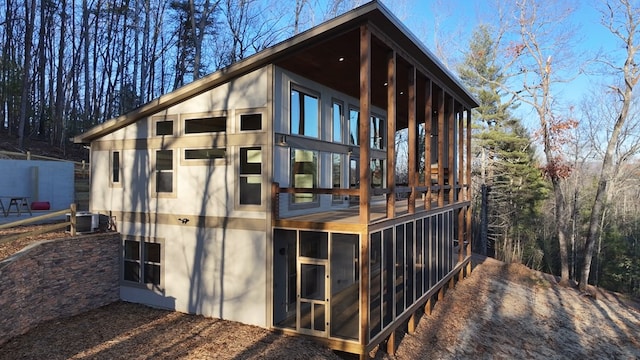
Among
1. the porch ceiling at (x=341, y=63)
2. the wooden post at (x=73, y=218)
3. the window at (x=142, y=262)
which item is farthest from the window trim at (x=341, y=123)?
the wooden post at (x=73, y=218)

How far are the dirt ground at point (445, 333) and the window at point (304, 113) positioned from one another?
4426 millimetres

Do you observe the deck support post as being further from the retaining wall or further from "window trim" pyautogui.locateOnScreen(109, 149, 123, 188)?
the retaining wall

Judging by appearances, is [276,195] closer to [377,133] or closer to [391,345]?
[391,345]

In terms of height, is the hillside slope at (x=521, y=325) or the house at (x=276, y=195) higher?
the house at (x=276, y=195)

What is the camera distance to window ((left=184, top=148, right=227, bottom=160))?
853 cm

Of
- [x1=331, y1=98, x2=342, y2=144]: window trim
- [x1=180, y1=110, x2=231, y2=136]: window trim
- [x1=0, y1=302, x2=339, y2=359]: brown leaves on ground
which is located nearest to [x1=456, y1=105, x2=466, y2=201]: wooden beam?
[x1=331, y1=98, x2=342, y2=144]: window trim

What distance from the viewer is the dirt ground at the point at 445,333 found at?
22.5 feet

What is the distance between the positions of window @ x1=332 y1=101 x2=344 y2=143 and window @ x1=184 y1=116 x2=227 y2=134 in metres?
3.23

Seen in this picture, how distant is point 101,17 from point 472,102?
2550cm

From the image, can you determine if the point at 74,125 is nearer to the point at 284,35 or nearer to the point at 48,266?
the point at 284,35

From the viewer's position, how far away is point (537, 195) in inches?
984

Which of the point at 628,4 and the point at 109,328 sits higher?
the point at 628,4

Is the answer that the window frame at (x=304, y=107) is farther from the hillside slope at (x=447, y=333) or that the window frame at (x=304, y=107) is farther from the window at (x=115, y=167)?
the window at (x=115, y=167)

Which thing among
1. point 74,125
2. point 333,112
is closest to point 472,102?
point 333,112
